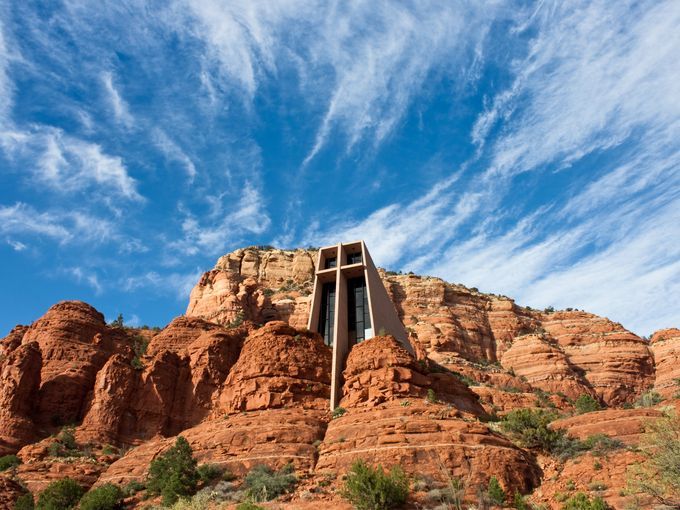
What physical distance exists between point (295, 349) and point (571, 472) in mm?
17054

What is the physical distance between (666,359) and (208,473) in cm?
5264

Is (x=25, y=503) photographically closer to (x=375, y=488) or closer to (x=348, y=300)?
(x=375, y=488)

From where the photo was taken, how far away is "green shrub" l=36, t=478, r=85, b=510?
26844 millimetres

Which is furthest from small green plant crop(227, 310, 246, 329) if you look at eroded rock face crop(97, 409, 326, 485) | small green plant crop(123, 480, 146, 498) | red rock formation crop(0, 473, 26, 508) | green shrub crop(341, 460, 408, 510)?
green shrub crop(341, 460, 408, 510)

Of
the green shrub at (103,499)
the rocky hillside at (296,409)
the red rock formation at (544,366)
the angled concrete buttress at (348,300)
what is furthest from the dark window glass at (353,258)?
the red rock formation at (544,366)

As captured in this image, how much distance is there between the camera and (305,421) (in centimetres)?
3072

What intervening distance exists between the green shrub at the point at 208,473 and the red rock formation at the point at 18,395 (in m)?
13.9

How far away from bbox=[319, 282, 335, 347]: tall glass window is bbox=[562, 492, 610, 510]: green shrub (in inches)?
892

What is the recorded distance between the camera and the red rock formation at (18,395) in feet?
113

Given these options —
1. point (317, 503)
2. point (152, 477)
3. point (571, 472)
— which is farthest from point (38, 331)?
point (571, 472)

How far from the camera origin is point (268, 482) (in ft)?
81.6

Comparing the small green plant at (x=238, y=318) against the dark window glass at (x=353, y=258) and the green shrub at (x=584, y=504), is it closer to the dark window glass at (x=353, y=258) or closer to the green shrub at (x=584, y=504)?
the dark window glass at (x=353, y=258)

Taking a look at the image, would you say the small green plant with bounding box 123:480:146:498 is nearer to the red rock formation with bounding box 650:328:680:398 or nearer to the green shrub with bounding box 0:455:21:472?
the green shrub with bounding box 0:455:21:472

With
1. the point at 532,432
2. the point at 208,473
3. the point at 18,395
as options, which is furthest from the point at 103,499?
the point at 532,432
